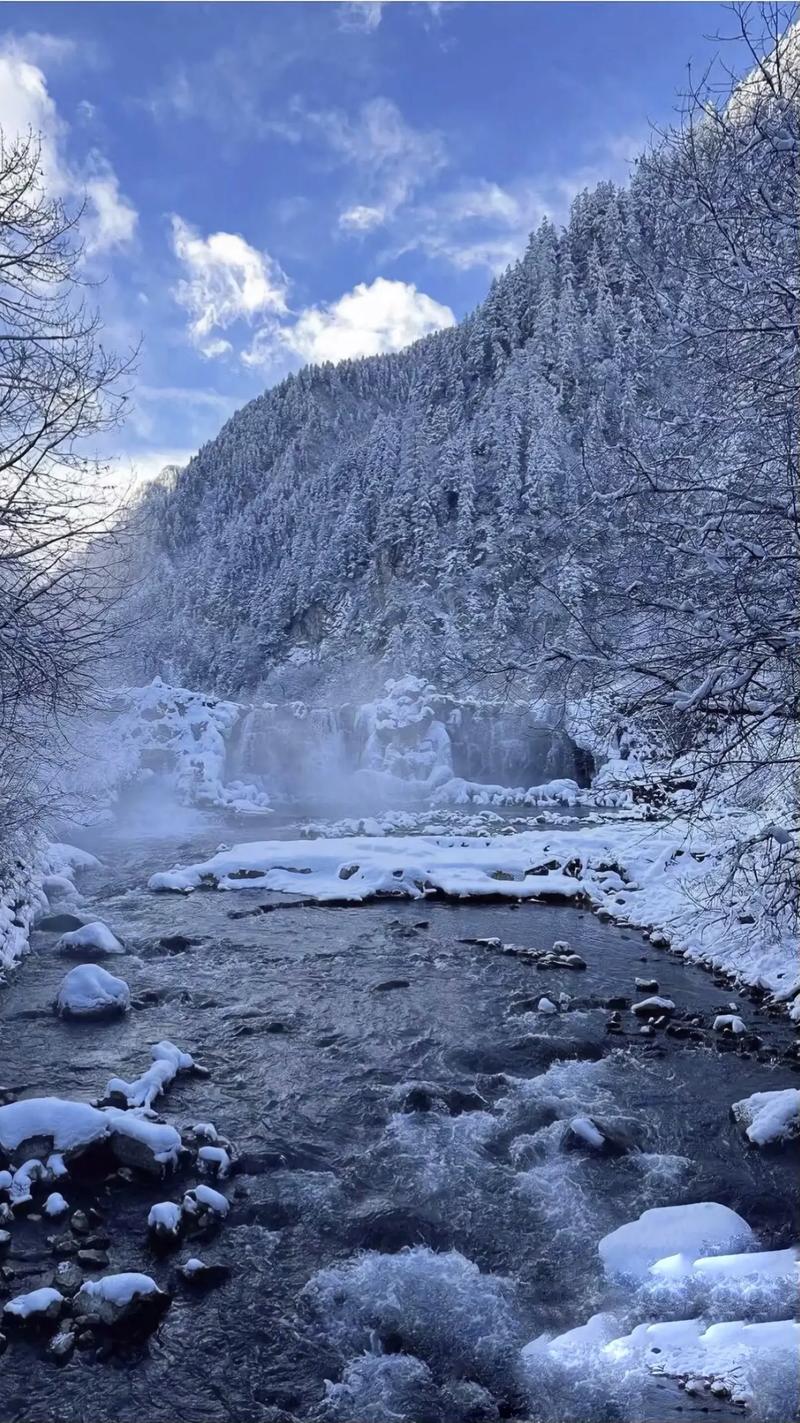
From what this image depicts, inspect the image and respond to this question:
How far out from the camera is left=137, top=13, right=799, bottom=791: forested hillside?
4.85 metres

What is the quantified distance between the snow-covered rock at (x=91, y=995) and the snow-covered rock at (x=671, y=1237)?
7.86m

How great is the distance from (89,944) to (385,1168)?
899 centimetres

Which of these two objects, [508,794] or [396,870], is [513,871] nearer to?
[396,870]

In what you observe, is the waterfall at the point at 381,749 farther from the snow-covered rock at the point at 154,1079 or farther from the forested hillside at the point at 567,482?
the snow-covered rock at the point at 154,1079

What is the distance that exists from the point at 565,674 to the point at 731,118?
4409 mm

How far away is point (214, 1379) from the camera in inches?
190

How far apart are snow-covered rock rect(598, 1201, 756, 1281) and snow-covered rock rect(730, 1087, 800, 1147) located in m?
1.36

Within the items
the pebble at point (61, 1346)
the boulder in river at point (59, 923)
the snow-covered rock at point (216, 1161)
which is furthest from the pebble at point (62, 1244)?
the boulder in river at point (59, 923)

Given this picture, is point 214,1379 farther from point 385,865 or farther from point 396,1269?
point 385,865

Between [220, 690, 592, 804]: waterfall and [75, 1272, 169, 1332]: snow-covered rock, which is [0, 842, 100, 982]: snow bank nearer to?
[75, 1272, 169, 1332]: snow-covered rock

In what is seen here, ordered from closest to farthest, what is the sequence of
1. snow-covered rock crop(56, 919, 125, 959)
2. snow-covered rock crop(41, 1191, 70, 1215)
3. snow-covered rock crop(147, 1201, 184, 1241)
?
snow-covered rock crop(147, 1201, 184, 1241) → snow-covered rock crop(41, 1191, 70, 1215) → snow-covered rock crop(56, 919, 125, 959)

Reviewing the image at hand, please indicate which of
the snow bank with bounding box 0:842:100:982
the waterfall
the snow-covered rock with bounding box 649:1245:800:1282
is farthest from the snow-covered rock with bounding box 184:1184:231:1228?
the waterfall

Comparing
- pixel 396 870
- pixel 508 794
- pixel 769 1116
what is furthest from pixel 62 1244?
pixel 508 794

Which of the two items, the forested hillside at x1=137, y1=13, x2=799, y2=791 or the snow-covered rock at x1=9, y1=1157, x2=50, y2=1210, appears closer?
the forested hillside at x1=137, y1=13, x2=799, y2=791
